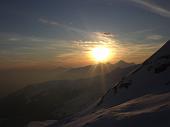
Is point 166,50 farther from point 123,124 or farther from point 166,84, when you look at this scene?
point 123,124

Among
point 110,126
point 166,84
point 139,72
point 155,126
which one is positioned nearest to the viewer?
point 155,126

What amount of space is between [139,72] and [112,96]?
17.2 metres

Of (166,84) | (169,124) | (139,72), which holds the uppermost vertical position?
(139,72)

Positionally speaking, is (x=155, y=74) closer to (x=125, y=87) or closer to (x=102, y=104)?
(x=125, y=87)

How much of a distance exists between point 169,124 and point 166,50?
300 feet

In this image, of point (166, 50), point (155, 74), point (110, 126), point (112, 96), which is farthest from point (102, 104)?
point (110, 126)

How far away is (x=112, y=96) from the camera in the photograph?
10225 centimetres

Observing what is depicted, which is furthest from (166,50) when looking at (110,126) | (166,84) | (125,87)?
(110,126)

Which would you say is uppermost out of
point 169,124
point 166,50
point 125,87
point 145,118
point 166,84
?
point 166,50

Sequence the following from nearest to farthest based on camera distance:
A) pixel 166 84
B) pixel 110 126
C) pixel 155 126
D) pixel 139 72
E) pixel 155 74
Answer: pixel 155 126
pixel 110 126
pixel 166 84
pixel 155 74
pixel 139 72

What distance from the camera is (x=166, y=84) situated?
83.1 meters

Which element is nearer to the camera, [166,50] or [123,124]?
[123,124]

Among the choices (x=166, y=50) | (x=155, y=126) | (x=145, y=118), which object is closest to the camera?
(x=155, y=126)

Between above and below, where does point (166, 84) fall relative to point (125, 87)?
below
